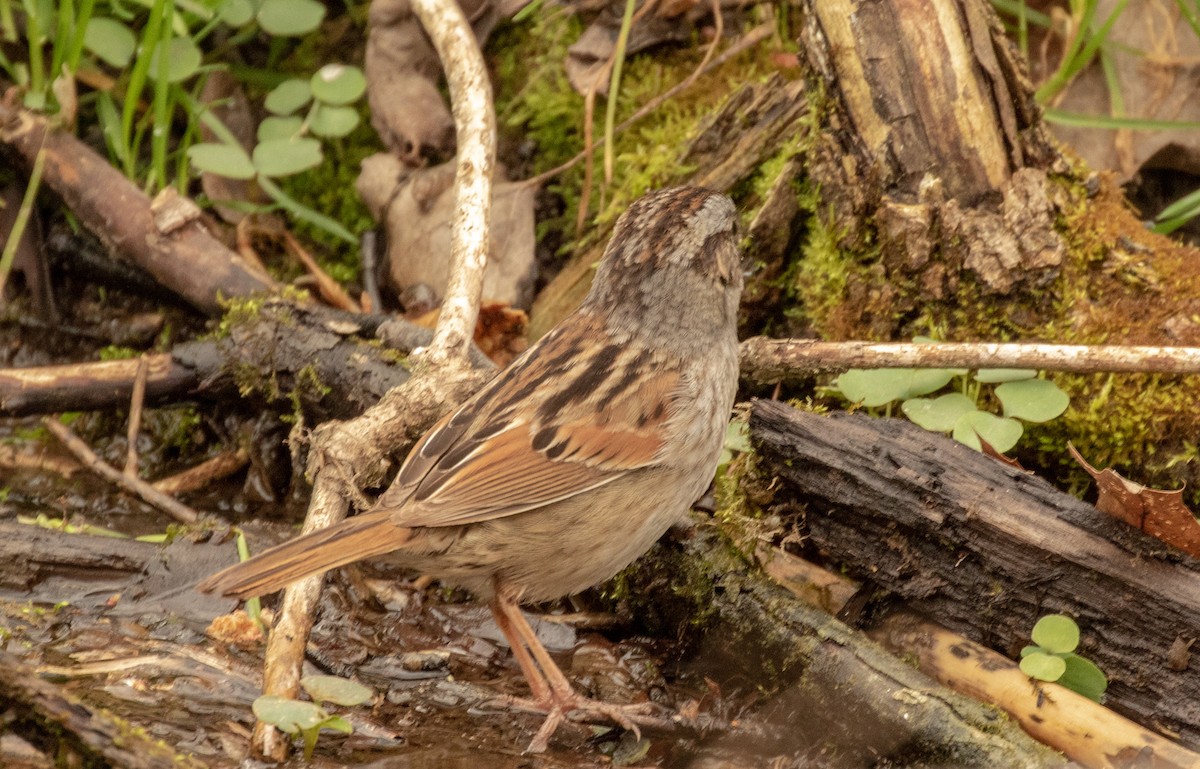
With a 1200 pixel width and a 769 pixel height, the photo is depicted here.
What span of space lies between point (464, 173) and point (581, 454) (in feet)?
5.20

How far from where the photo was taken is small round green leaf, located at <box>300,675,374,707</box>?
327 centimetres

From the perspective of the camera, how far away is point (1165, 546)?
3461mm

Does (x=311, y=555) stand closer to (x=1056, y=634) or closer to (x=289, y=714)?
(x=289, y=714)

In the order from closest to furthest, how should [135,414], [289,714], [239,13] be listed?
1. [289,714]
2. [135,414]
3. [239,13]

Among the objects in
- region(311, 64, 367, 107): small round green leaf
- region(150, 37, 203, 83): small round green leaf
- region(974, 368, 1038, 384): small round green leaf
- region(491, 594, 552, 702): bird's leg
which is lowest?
region(491, 594, 552, 702): bird's leg

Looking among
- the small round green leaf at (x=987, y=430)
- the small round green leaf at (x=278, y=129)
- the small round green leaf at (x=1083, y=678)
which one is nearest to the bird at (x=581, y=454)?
the small round green leaf at (x=987, y=430)

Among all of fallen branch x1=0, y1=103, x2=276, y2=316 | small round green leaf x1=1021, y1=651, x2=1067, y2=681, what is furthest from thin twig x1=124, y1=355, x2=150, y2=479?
small round green leaf x1=1021, y1=651, x2=1067, y2=681

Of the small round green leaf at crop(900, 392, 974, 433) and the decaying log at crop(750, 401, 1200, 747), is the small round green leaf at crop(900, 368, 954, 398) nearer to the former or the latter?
the small round green leaf at crop(900, 392, 974, 433)

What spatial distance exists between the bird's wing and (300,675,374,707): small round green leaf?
440mm

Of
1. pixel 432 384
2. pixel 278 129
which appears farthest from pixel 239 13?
pixel 432 384

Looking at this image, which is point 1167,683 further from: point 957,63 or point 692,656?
point 957,63

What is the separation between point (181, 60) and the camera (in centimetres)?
576

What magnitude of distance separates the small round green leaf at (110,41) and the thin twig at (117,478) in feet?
5.62

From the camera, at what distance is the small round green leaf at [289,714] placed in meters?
3.02
